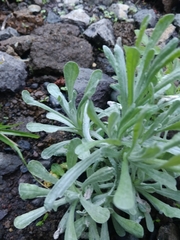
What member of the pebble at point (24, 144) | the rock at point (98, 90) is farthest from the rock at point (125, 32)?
the pebble at point (24, 144)

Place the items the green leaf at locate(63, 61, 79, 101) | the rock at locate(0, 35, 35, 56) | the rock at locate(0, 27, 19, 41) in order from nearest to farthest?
the green leaf at locate(63, 61, 79, 101) < the rock at locate(0, 35, 35, 56) < the rock at locate(0, 27, 19, 41)

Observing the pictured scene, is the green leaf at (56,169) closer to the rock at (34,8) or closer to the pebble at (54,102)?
the pebble at (54,102)

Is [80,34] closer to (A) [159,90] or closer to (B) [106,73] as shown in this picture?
(B) [106,73]

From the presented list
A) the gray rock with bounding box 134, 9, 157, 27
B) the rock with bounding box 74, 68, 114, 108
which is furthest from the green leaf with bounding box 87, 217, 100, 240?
the gray rock with bounding box 134, 9, 157, 27

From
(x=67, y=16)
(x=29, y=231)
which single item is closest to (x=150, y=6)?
(x=67, y=16)

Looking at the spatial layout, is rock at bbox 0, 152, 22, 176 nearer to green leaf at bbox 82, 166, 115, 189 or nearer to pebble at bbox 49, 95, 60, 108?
pebble at bbox 49, 95, 60, 108

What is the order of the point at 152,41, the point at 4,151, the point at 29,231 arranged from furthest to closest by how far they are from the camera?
the point at 4,151 < the point at 29,231 < the point at 152,41
